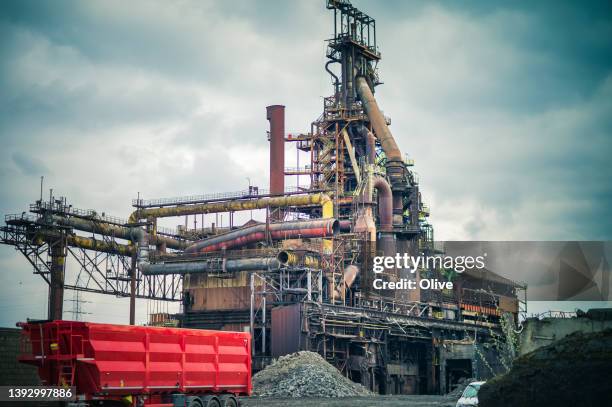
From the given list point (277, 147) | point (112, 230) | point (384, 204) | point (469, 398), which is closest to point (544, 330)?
point (469, 398)

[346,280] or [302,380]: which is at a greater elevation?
[346,280]

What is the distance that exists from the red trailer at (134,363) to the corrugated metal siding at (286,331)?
24649 millimetres

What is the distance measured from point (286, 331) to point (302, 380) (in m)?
7.51

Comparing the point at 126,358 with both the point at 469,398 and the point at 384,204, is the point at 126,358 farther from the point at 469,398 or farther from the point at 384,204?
the point at 384,204

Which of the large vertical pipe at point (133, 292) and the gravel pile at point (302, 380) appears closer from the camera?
the gravel pile at point (302, 380)

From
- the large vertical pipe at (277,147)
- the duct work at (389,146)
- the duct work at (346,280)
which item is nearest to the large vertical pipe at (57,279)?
the duct work at (346,280)

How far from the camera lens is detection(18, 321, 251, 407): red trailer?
20.5m

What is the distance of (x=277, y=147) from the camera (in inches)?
2859

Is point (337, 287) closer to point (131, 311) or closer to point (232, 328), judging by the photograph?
point (232, 328)

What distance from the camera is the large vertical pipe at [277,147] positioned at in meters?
71.4

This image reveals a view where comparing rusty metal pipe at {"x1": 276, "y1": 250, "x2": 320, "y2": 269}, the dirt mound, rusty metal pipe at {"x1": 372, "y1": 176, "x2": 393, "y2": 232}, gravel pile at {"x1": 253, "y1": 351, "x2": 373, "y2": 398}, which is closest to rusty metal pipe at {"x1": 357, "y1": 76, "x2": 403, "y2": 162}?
rusty metal pipe at {"x1": 372, "y1": 176, "x2": 393, "y2": 232}

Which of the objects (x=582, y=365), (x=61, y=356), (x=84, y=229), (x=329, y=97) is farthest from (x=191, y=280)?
(x=582, y=365)

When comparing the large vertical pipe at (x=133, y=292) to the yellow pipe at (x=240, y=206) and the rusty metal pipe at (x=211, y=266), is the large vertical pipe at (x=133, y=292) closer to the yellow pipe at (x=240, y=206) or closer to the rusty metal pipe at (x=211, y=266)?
the rusty metal pipe at (x=211, y=266)

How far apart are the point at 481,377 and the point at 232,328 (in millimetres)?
19446
